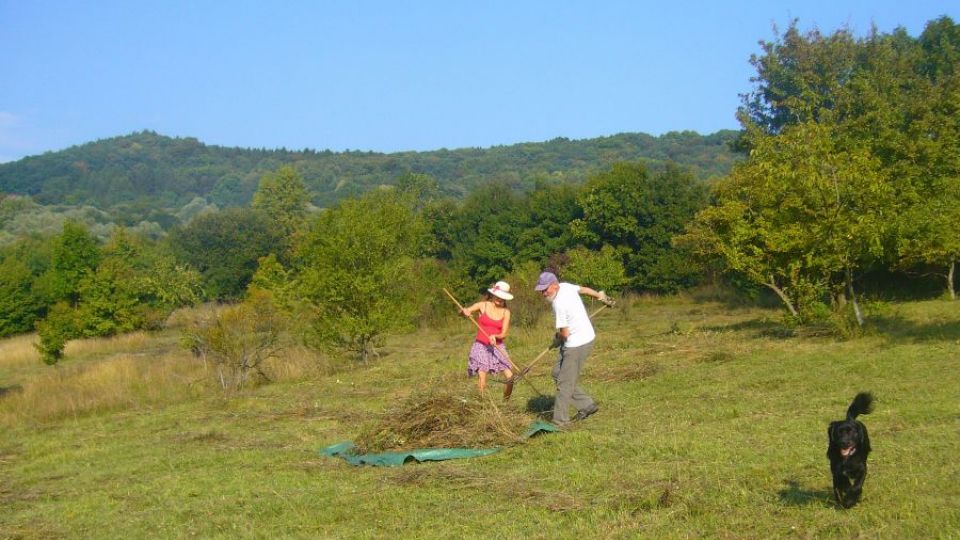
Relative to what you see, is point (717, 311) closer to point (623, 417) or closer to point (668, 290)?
point (668, 290)

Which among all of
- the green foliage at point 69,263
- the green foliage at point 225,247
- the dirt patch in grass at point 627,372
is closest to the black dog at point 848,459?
the dirt patch in grass at point 627,372

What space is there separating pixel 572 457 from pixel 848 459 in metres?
3.15

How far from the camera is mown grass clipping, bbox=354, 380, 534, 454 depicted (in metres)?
10.2

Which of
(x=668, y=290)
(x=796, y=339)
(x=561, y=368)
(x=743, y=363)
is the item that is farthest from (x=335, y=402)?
(x=668, y=290)

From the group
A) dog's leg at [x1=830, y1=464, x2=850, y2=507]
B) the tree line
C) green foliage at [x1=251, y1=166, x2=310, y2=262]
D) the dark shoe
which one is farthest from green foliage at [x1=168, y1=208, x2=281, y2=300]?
dog's leg at [x1=830, y1=464, x2=850, y2=507]

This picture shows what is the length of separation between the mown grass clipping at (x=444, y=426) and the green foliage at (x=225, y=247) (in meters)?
47.4

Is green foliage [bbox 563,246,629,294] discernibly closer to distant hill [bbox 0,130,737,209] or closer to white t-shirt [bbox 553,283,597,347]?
white t-shirt [bbox 553,283,597,347]

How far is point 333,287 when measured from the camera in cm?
2248

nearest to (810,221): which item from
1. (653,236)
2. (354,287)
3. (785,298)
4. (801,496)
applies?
(785,298)

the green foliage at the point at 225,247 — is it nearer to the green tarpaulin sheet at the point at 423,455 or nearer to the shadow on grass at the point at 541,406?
the shadow on grass at the point at 541,406

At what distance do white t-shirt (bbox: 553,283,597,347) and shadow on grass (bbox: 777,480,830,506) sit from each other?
3822 mm

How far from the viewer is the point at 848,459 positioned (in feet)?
21.1

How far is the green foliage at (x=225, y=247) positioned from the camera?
191 feet

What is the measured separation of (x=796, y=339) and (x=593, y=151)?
13258cm
